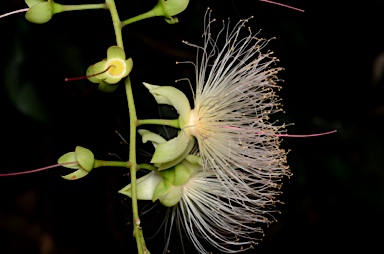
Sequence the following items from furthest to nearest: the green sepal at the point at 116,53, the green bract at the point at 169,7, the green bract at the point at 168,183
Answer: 1. the green bract at the point at 168,183
2. the green bract at the point at 169,7
3. the green sepal at the point at 116,53

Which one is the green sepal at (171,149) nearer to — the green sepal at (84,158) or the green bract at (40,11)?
the green sepal at (84,158)

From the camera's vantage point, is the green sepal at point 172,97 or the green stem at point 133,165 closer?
the green stem at point 133,165

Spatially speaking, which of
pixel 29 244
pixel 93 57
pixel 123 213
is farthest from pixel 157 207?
pixel 29 244

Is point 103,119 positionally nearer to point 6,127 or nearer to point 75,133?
point 75,133

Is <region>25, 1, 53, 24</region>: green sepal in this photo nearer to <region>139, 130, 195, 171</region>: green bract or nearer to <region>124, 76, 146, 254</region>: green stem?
<region>124, 76, 146, 254</region>: green stem

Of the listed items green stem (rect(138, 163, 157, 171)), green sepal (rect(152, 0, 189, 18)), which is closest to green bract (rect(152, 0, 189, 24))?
green sepal (rect(152, 0, 189, 18))

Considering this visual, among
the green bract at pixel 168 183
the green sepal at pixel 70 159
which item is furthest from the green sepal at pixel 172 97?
the green sepal at pixel 70 159

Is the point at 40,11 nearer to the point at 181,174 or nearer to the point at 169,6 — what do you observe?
the point at 169,6
